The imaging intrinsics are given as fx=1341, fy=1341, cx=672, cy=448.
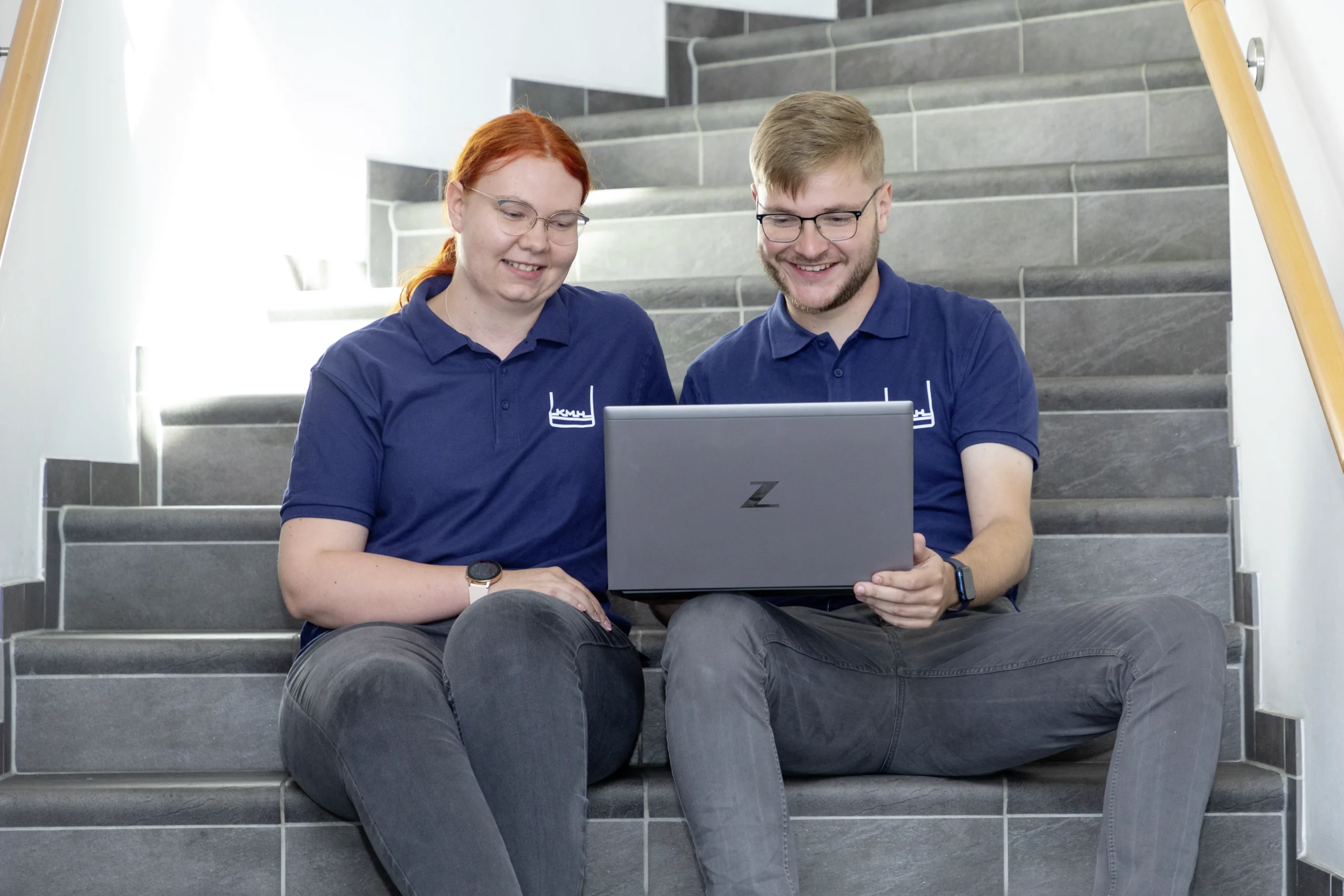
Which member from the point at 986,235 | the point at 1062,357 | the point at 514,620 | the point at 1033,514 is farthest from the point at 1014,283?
the point at 514,620

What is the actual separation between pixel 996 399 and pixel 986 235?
0.94m

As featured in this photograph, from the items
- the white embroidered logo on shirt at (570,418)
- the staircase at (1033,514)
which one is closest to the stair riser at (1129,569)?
the staircase at (1033,514)

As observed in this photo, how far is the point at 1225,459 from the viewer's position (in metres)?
2.03

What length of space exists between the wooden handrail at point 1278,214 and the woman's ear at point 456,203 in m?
0.94

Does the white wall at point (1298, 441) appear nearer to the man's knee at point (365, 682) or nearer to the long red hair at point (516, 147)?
the long red hair at point (516, 147)

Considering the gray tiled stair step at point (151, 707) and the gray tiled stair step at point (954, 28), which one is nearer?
the gray tiled stair step at point (151, 707)

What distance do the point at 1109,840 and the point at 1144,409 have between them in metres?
0.90

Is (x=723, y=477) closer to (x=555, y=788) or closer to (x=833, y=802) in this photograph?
(x=555, y=788)

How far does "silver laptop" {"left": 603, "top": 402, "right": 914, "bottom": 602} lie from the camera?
1366 mm

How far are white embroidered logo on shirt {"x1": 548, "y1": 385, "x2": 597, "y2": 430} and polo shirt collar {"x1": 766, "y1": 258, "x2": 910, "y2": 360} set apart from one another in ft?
0.89

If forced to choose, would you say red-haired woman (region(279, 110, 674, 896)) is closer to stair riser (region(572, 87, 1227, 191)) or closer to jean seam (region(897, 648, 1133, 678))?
jean seam (region(897, 648, 1133, 678))

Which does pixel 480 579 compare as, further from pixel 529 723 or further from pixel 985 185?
pixel 985 185

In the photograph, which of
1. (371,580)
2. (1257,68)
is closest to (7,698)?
(371,580)

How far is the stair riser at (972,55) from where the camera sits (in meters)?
3.02
